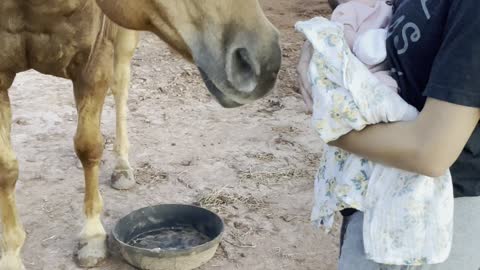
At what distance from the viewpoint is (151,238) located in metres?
3.18

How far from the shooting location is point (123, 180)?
12.3ft

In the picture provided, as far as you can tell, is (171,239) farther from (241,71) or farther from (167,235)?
(241,71)

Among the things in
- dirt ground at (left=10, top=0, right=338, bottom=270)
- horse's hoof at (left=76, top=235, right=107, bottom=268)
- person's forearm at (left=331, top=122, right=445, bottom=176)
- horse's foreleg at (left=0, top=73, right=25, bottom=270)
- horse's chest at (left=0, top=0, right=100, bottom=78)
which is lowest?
dirt ground at (left=10, top=0, right=338, bottom=270)

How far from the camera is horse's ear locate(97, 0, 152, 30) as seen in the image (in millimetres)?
1823

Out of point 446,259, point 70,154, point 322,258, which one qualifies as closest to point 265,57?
point 446,259

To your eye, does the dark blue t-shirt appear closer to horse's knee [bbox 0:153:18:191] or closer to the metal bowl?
the metal bowl

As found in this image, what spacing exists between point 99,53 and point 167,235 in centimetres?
97

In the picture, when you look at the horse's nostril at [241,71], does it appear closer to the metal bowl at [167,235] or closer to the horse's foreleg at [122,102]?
the metal bowl at [167,235]

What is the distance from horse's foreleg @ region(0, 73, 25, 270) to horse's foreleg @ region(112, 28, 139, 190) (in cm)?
89

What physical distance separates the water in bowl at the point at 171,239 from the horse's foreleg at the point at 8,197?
20.6 inches

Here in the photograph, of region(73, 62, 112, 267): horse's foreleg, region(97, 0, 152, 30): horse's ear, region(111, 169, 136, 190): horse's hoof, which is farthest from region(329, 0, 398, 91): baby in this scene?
region(111, 169, 136, 190): horse's hoof

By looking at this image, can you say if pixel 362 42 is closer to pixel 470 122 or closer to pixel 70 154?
pixel 470 122

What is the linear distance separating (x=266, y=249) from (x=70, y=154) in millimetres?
1593

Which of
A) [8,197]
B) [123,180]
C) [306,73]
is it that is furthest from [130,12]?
[123,180]
